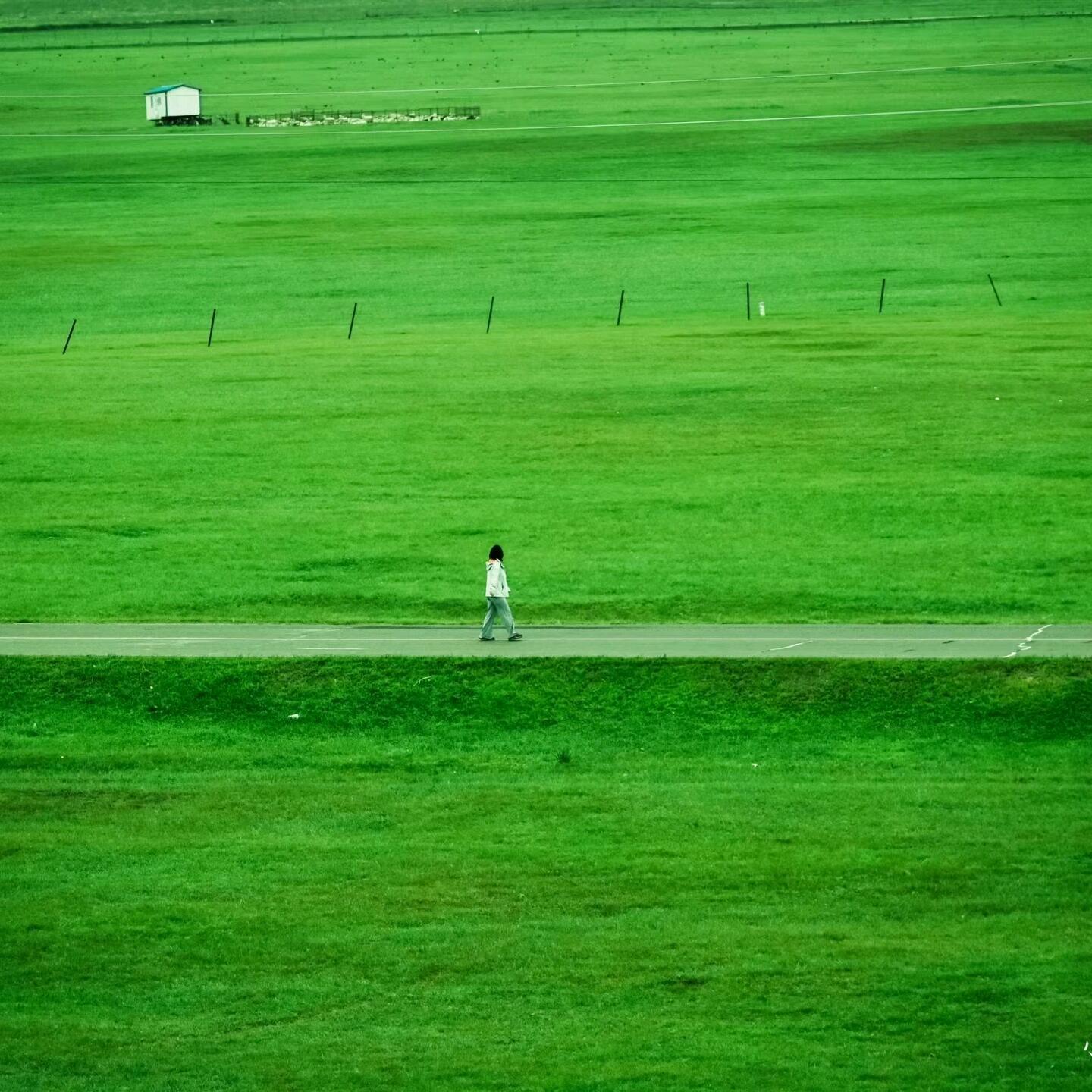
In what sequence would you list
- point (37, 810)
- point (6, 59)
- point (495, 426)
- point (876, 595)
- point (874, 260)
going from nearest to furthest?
point (37, 810), point (876, 595), point (495, 426), point (874, 260), point (6, 59)

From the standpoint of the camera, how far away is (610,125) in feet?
444

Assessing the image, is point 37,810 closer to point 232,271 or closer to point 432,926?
point 432,926

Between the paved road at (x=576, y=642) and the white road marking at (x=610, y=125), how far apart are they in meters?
106

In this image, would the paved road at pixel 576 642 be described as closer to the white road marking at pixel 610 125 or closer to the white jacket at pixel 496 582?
the white jacket at pixel 496 582

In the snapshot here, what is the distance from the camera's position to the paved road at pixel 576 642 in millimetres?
30000

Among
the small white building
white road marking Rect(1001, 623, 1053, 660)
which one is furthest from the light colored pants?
the small white building

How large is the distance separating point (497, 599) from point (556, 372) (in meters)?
29.8

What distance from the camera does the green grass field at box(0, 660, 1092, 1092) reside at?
18.9 metres

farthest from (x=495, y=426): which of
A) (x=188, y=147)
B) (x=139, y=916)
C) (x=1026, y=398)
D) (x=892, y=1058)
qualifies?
(x=188, y=147)

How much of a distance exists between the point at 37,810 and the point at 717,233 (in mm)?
72245

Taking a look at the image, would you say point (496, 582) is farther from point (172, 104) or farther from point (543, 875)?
point (172, 104)

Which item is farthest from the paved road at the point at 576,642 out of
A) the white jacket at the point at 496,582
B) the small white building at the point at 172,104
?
the small white building at the point at 172,104

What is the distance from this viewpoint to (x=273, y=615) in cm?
3431

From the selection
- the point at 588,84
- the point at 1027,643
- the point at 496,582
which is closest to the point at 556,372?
the point at 496,582
